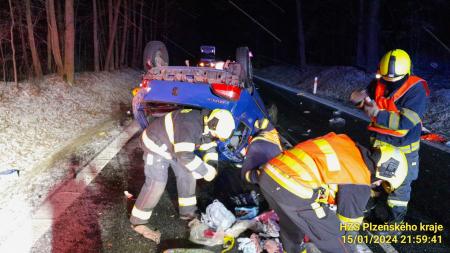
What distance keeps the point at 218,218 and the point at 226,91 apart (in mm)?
1658

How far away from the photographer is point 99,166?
5.54 metres

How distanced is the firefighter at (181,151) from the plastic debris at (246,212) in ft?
1.64

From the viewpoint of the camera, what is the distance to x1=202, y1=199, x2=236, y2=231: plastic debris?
3621 mm

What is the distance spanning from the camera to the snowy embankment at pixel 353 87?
341 inches

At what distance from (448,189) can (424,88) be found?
2076mm

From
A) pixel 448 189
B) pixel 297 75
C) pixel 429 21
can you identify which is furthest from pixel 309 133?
pixel 297 75

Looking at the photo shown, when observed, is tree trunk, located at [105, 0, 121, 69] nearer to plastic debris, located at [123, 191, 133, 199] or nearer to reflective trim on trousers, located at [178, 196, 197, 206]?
plastic debris, located at [123, 191, 133, 199]

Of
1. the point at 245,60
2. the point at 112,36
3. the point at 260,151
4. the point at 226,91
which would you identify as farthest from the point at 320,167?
the point at 112,36

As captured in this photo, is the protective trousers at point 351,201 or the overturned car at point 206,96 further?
the overturned car at point 206,96

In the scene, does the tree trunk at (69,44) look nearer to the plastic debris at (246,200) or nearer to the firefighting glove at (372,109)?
the plastic debris at (246,200)

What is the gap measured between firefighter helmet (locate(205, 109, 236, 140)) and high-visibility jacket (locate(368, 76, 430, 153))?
1515 millimetres

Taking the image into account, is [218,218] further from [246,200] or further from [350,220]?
[350,220]

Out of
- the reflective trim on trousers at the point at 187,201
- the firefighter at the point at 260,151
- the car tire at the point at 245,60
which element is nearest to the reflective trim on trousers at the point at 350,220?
the firefighter at the point at 260,151

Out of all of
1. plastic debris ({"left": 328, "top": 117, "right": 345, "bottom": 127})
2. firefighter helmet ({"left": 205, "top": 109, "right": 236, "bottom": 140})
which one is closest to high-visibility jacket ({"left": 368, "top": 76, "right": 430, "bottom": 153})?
firefighter helmet ({"left": 205, "top": 109, "right": 236, "bottom": 140})
